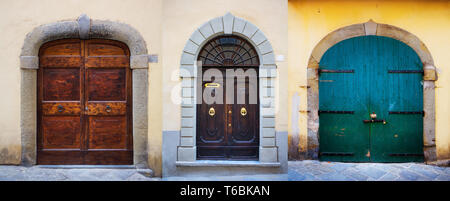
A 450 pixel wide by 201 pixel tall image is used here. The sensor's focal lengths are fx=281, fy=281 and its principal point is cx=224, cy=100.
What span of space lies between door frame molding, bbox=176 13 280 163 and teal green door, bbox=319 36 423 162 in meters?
1.32

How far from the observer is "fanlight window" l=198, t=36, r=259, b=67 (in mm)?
5086

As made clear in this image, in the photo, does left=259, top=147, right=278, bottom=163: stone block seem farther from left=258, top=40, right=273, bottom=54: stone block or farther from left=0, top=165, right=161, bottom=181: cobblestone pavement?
left=0, top=165, right=161, bottom=181: cobblestone pavement

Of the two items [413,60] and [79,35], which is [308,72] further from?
[79,35]

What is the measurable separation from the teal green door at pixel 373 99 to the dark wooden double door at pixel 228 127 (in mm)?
1551

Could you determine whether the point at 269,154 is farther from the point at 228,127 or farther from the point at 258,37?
the point at 258,37

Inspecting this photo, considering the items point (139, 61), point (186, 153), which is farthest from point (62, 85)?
point (186, 153)

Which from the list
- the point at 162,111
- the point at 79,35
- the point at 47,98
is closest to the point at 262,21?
the point at 162,111

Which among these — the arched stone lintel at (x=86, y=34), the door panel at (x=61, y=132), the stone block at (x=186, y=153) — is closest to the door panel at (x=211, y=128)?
the stone block at (x=186, y=153)

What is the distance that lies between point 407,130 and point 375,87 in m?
1.08

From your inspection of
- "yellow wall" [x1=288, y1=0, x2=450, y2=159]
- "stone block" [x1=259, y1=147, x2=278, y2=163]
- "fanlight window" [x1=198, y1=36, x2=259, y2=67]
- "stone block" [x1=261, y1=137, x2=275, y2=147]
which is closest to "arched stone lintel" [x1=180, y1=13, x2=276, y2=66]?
"fanlight window" [x1=198, y1=36, x2=259, y2=67]

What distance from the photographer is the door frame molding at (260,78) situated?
4945mm

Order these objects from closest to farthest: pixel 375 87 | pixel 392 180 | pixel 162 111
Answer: pixel 392 180, pixel 162 111, pixel 375 87

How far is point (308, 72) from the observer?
5.59 meters

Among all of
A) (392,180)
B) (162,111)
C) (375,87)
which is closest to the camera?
(392,180)
